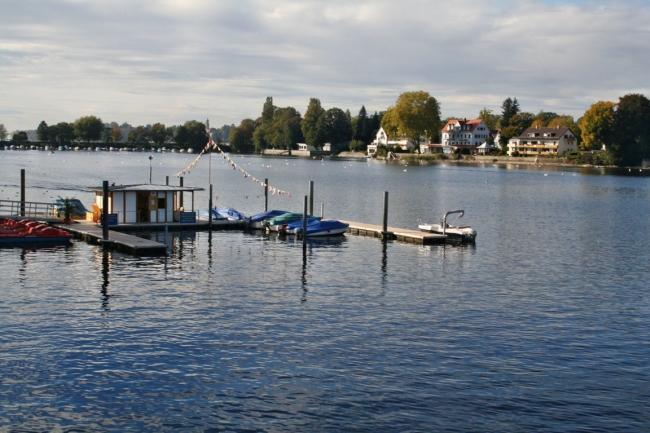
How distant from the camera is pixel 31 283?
41.1 metres

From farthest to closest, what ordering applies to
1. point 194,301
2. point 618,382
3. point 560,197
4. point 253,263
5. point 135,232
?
point 560,197 → point 135,232 → point 253,263 → point 194,301 → point 618,382

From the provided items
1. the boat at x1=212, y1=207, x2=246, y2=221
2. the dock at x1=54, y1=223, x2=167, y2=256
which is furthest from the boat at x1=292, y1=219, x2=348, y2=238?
the dock at x1=54, y1=223, x2=167, y2=256

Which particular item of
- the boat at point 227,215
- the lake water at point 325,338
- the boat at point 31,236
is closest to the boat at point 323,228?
the lake water at point 325,338

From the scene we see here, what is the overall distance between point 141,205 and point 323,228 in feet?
47.4

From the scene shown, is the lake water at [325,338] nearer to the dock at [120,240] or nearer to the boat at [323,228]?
the dock at [120,240]

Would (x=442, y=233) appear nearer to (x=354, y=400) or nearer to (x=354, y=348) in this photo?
(x=354, y=348)

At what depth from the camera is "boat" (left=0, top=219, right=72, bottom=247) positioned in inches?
2084

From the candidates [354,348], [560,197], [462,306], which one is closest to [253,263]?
[462,306]

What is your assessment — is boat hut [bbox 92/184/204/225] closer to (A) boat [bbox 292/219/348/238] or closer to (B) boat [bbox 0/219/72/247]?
(B) boat [bbox 0/219/72/247]

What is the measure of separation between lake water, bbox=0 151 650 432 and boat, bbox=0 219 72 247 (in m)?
1.74

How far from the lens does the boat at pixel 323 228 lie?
61625 mm

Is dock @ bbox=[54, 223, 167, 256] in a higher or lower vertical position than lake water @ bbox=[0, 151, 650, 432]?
higher

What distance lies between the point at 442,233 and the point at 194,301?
1145 inches

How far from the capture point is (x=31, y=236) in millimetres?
53500
